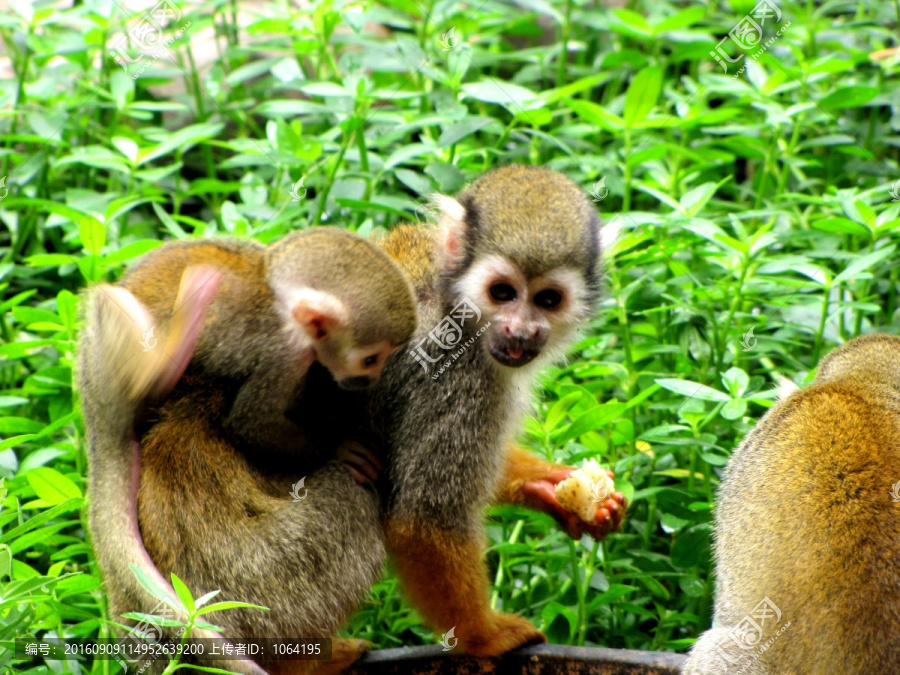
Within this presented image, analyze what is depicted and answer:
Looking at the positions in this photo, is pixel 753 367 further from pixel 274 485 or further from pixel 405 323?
pixel 274 485

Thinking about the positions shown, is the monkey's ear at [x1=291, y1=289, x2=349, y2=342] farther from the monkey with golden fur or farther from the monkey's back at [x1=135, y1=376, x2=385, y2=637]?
the monkey's back at [x1=135, y1=376, x2=385, y2=637]

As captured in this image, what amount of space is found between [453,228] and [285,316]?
32.8 inches

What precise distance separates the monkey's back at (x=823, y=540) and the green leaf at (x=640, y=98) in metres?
2.17

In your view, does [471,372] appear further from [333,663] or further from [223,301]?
[333,663]

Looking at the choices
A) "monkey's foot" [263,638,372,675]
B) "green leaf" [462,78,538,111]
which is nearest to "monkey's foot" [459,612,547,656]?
"monkey's foot" [263,638,372,675]

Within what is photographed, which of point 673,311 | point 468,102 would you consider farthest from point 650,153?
point 468,102

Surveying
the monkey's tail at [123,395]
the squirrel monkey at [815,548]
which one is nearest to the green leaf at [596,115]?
the squirrel monkey at [815,548]

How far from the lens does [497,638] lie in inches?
157

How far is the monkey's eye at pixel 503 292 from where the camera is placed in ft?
12.9

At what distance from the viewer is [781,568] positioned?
3141mm

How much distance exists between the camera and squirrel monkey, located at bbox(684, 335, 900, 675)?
2998 millimetres

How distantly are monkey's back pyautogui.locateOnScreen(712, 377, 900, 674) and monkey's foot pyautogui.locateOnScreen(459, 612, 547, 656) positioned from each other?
859mm

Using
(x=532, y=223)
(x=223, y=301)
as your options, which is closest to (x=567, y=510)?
(x=532, y=223)

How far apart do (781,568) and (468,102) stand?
4297 mm
